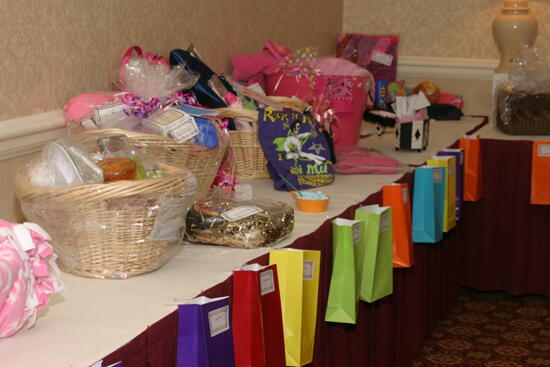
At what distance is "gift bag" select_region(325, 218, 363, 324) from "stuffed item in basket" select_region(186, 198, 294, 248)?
158 millimetres

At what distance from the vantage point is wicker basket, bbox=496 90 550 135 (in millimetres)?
3074

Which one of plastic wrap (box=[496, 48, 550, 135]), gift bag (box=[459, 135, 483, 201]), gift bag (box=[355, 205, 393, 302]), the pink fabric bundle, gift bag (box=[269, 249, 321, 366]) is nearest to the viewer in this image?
the pink fabric bundle

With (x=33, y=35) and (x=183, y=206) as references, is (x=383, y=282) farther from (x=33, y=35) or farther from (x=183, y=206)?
Answer: (x=33, y=35)

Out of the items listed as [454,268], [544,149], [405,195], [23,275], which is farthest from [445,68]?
[23,275]

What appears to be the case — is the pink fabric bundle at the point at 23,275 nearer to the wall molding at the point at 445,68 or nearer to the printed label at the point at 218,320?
the printed label at the point at 218,320

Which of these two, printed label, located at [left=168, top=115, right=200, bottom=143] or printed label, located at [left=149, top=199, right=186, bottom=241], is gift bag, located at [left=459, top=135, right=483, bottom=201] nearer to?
printed label, located at [left=168, top=115, right=200, bottom=143]

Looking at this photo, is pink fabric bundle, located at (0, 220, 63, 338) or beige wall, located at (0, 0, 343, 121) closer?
pink fabric bundle, located at (0, 220, 63, 338)

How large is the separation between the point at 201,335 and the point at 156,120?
72 cm

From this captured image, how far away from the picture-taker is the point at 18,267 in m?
1.11

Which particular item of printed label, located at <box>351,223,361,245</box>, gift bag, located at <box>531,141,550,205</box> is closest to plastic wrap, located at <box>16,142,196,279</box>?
printed label, located at <box>351,223,361,245</box>

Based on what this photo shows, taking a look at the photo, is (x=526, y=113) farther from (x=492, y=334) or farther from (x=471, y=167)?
(x=492, y=334)

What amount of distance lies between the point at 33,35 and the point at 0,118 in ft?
0.71

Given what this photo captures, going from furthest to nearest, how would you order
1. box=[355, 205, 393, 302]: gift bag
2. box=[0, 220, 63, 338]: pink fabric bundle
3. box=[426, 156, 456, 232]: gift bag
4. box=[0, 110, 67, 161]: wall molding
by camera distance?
box=[426, 156, 456, 232]: gift bag < box=[355, 205, 393, 302]: gift bag < box=[0, 110, 67, 161]: wall molding < box=[0, 220, 63, 338]: pink fabric bundle

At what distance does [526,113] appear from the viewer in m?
3.08
